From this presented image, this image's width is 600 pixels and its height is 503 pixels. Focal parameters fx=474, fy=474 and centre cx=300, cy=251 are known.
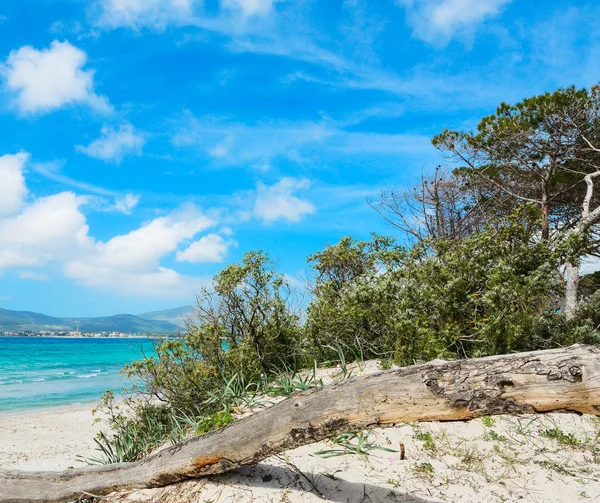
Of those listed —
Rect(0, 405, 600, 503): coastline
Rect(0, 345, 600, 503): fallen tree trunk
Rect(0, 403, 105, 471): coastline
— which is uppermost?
Rect(0, 345, 600, 503): fallen tree trunk

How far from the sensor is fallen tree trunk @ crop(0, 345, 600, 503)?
109 inches

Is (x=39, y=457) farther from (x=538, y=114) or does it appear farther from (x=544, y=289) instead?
(x=538, y=114)

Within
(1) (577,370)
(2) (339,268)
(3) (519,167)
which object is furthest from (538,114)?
(1) (577,370)

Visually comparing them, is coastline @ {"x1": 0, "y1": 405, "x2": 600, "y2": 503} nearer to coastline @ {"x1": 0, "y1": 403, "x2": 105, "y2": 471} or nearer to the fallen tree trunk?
the fallen tree trunk

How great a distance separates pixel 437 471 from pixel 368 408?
1.71 m

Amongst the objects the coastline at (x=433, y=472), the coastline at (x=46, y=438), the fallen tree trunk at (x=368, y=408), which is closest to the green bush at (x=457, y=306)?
the coastline at (x=433, y=472)

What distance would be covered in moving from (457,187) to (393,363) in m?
13.2

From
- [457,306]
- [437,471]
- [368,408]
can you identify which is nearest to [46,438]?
[457,306]

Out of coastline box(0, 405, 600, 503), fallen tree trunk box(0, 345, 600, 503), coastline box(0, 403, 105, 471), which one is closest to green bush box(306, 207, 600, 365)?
coastline box(0, 405, 600, 503)

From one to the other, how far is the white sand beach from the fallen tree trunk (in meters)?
0.34

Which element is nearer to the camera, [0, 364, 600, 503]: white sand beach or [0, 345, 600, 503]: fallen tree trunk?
[0, 345, 600, 503]: fallen tree trunk

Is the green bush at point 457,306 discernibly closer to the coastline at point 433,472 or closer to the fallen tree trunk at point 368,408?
the coastline at point 433,472

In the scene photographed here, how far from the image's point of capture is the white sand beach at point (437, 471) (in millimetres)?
4168

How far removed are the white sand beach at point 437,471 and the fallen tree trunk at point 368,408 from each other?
1.10 feet
